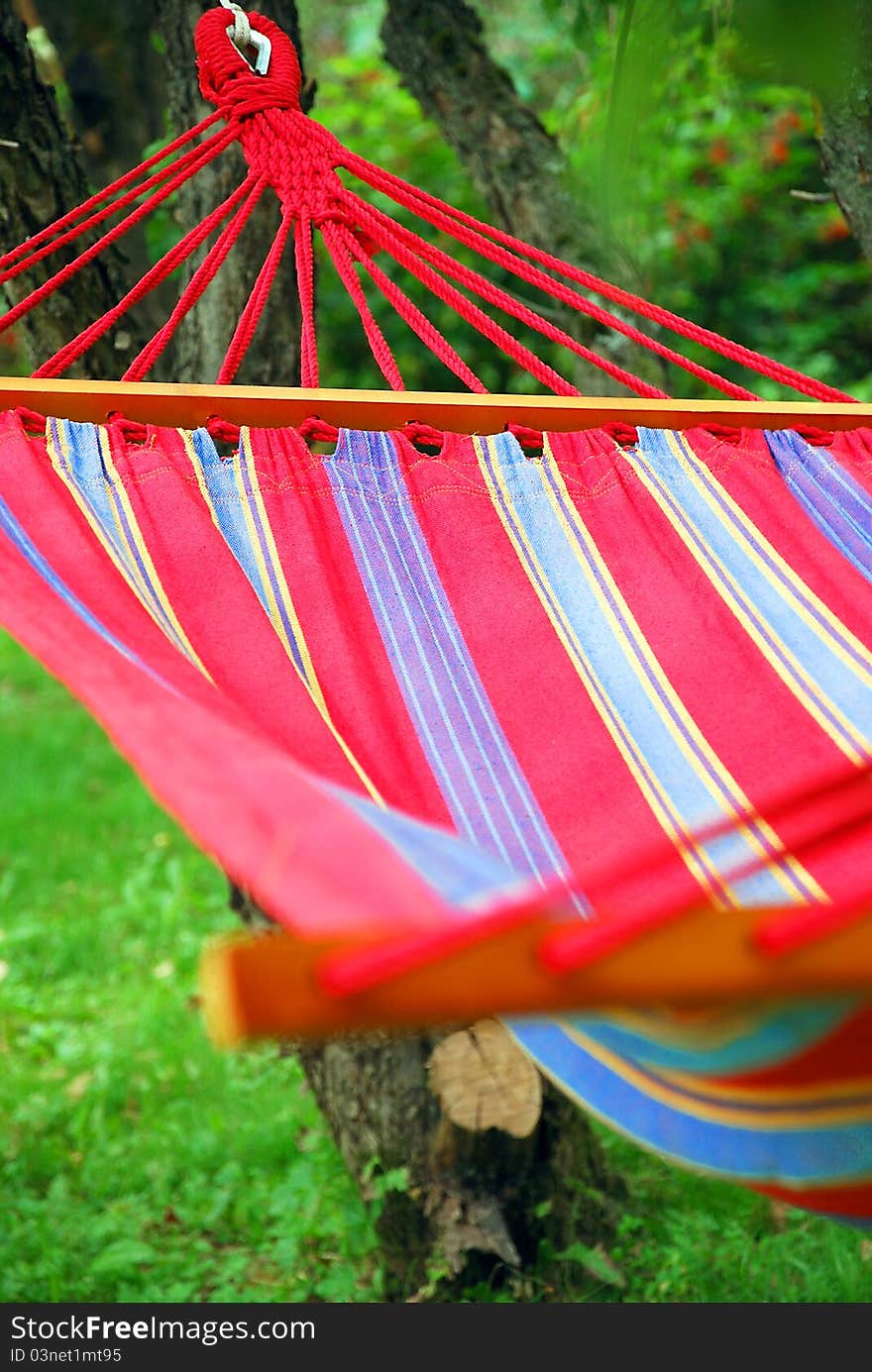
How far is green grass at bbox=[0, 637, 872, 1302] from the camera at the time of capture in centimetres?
183

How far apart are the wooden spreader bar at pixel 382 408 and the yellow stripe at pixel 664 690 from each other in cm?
8

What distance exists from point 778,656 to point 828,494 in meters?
0.29

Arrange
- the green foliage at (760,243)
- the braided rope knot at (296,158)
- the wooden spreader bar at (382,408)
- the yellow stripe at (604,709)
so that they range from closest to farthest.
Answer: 1. the yellow stripe at (604,709)
2. the wooden spreader bar at (382,408)
3. the braided rope knot at (296,158)
4. the green foliage at (760,243)

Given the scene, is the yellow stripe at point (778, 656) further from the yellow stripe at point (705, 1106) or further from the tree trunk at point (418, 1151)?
the tree trunk at point (418, 1151)

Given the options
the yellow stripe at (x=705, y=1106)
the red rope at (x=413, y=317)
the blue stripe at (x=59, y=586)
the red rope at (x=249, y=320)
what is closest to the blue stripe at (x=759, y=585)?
the red rope at (x=413, y=317)

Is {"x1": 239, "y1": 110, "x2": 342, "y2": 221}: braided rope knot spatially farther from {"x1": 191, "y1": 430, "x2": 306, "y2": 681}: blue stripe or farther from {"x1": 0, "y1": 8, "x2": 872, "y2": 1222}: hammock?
{"x1": 191, "y1": 430, "x2": 306, "y2": 681}: blue stripe

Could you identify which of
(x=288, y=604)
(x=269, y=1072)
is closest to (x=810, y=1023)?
(x=288, y=604)

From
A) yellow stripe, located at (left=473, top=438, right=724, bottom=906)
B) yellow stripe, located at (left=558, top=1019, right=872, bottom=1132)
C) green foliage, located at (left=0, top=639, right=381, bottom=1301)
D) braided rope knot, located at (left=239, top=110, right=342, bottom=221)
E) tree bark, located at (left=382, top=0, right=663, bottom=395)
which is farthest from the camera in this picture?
tree bark, located at (left=382, top=0, right=663, bottom=395)

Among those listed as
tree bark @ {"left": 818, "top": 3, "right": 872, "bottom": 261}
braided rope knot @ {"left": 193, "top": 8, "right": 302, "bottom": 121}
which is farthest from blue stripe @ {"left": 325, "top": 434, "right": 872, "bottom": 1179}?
tree bark @ {"left": 818, "top": 3, "right": 872, "bottom": 261}

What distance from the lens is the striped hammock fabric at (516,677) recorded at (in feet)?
2.19

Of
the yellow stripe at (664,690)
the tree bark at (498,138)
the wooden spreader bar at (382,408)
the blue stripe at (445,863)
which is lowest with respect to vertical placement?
the blue stripe at (445,863)

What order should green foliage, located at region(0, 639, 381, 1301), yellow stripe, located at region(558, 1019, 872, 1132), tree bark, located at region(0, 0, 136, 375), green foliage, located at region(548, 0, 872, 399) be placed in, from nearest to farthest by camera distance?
yellow stripe, located at region(558, 1019, 872, 1132) < tree bark, located at region(0, 0, 136, 375) < green foliage, located at region(0, 639, 381, 1301) < green foliage, located at region(548, 0, 872, 399)

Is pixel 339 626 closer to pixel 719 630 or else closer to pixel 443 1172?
pixel 719 630

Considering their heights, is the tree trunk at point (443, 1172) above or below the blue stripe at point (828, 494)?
below
